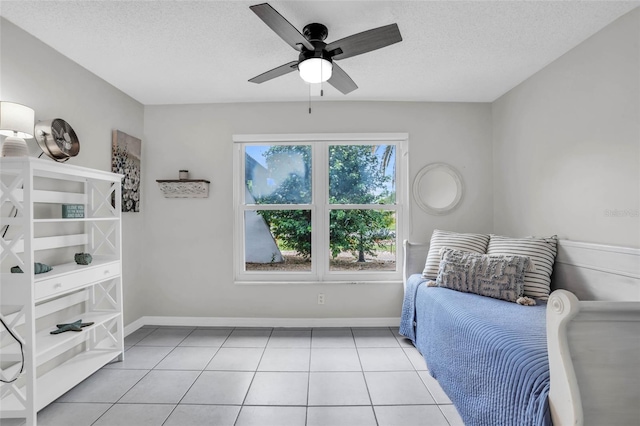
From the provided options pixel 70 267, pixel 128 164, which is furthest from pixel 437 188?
pixel 70 267

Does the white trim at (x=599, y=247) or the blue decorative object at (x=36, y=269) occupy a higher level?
the white trim at (x=599, y=247)

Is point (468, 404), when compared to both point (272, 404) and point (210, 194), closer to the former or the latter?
point (272, 404)

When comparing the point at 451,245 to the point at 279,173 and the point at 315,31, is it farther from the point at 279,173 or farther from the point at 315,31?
the point at 315,31

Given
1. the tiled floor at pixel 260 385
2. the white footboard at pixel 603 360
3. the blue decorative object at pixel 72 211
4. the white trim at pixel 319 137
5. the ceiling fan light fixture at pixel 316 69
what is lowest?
the tiled floor at pixel 260 385

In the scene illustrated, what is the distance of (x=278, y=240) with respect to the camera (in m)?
3.49

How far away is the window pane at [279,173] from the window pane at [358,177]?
0.28 metres

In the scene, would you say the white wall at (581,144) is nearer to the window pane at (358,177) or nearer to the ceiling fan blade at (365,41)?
the window pane at (358,177)

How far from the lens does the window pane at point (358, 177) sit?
3469mm

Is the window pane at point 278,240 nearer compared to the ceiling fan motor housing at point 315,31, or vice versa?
the ceiling fan motor housing at point 315,31

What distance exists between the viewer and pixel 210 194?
3.39 m

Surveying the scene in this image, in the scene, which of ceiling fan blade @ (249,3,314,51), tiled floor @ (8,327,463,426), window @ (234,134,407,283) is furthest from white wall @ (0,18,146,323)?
ceiling fan blade @ (249,3,314,51)

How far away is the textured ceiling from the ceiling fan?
20 cm

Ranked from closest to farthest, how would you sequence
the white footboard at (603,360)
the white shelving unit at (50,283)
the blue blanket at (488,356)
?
the white footboard at (603,360)
the blue blanket at (488,356)
the white shelving unit at (50,283)

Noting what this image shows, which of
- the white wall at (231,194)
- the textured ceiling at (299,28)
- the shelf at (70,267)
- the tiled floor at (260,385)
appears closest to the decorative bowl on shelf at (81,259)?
the shelf at (70,267)
